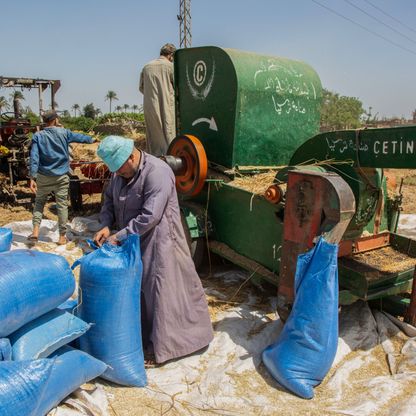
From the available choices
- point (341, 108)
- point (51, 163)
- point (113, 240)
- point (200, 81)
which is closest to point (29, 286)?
point (113, 240)

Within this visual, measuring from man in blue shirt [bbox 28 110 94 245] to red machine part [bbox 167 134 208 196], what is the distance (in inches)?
61.2

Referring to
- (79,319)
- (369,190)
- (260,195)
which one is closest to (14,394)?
(79,319)

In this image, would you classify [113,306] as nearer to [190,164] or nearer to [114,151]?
[114,151]

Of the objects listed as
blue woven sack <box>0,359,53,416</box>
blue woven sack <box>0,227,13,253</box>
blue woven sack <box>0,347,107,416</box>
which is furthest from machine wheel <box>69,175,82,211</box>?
blue woven sack <box>0,359,53,416</box>

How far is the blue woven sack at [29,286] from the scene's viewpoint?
2.28m

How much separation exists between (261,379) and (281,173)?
5.58 ft

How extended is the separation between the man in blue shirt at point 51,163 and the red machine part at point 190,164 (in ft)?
5.10

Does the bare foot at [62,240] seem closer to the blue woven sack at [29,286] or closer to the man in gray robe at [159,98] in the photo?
the man in gray robe at [159,98]

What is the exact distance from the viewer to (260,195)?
13.3 feet

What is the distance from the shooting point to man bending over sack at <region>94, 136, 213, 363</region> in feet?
9.78

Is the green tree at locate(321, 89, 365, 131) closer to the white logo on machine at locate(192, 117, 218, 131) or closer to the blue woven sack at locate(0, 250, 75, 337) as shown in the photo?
the white logo on machine at locate(192, 117, 218, 131)

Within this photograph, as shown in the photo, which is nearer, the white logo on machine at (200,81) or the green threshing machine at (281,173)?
the green threshing machine at (281,173)

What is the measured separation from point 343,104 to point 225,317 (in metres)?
58.5

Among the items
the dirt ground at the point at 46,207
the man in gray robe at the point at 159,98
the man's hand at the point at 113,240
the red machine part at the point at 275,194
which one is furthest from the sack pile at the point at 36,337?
the dirt ground at the point at 46,207
